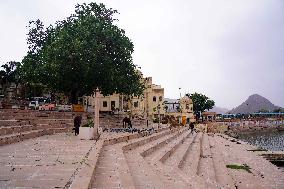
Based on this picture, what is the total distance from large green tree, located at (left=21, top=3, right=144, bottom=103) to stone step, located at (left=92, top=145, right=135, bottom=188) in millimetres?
22947

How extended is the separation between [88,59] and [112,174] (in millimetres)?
25535

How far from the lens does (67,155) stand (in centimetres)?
944

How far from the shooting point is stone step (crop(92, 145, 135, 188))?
6.21 meters

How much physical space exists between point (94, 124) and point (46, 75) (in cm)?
1936

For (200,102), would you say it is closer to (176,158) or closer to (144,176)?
(176,158)

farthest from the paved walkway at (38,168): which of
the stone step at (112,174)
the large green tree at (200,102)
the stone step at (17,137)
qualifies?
the large green tree at (200,102)

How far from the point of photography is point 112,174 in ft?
23.4

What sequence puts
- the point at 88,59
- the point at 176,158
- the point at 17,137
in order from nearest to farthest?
the point at 17,137, the point at 176,158, the point at 88,59

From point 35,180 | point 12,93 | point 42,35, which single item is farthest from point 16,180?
point 12,93

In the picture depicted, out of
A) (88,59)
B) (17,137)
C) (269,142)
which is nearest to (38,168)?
(17,137)

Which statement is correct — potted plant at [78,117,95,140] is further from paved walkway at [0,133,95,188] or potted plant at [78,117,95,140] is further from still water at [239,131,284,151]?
still water at [239,131,284,151]

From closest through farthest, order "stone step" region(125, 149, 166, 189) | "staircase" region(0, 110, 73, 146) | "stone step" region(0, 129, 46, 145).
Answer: "stone step" region(125, 149, 166, 189) < "stone step" region(0, 129, 46, 145) < "staircase" region(0, 110, 73, 146)

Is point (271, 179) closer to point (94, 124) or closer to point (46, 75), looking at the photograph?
point (94, 124)

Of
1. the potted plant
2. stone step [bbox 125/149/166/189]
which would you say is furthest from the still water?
stone step [bbox 125/149/166/189]
